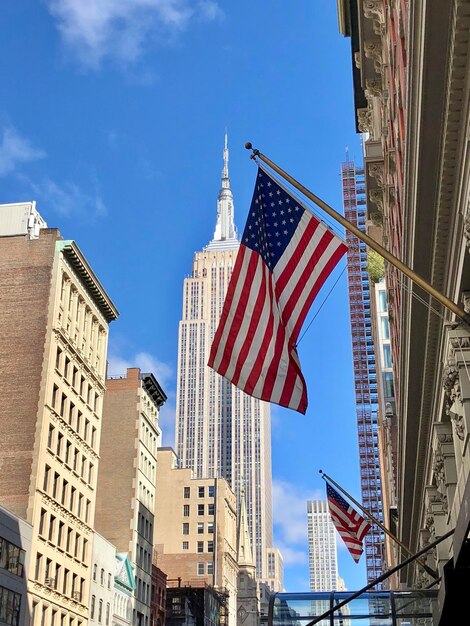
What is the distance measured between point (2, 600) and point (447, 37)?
46657 millimetres

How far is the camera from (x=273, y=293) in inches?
665

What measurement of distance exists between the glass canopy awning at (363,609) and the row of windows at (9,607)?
3155 cm

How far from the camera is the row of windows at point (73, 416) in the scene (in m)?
67.2

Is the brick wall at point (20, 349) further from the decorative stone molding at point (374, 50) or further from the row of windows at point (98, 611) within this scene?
the decorative stone molding at point (374, 50)

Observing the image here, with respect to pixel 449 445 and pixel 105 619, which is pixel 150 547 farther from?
pixel 449 445

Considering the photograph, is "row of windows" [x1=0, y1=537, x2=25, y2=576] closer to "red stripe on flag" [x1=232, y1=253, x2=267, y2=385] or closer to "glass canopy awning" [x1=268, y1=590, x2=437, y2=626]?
"glass canopy awning" [x1=268, y1=590, x2=437, y2=626]

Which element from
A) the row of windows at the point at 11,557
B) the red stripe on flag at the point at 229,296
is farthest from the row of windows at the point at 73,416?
the red stripe on flag at the point at 229,296

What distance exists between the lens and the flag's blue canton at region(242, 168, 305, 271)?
1692 cm

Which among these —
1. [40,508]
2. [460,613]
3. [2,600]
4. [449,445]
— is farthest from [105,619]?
[460,613]

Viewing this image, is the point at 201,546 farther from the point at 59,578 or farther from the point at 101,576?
the point at 59,578

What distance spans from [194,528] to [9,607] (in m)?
95.6

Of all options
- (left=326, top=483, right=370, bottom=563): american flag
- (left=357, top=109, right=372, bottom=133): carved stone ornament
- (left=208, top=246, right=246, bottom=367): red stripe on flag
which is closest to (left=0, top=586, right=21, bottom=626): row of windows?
(left=326, top=483, right=370, bottom=563): american flag

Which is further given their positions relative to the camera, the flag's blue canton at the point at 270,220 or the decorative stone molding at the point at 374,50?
the decorative stone molding at the point at 374,50

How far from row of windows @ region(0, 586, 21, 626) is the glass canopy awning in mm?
31547
